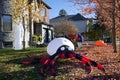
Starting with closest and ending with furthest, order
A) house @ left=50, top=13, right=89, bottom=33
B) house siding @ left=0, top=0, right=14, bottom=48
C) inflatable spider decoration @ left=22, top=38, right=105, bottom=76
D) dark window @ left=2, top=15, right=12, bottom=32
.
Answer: inflatable spider decoration @ left=22, top=38, right=105, bottom=76 < house siding @ left=0, top=0, right=14, bottom=48 < dark window @ left=2, top=15, right=12, bottom=32 < house @ left=50, top=13, right=89, bottom=33

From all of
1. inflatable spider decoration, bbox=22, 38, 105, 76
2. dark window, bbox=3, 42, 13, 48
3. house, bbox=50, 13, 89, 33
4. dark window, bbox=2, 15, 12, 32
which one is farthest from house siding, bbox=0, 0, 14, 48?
house, bbox=50, 13, 89, 33

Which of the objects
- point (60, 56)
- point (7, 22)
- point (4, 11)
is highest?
point (4, 11)

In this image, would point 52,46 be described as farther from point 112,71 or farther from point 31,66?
point 112,71

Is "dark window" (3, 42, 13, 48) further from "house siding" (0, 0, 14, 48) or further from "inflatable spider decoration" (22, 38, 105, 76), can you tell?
"inflatable spider decoration" (22, 38, 105, 76)

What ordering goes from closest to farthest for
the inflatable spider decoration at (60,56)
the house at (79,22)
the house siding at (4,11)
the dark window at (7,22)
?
the inflatable spider decoration at (60,56) → the house siding at (4,11) → the dark window at (7,22) → the house at (79,22)

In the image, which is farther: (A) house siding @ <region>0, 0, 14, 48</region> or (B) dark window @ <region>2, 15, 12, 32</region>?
(B) dark window @ <region>2, 15, 12, 32</region>

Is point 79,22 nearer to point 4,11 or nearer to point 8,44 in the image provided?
point 8,44

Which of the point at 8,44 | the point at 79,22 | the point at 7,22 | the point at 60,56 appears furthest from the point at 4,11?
the point at 79,22

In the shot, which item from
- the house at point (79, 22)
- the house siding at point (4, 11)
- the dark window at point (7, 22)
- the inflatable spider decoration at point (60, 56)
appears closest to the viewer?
the inflatable spider decoration at point (60, 56)

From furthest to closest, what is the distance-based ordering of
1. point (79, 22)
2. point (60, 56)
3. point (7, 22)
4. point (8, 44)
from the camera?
point (79, 22)
point (8, 44)
point (7, 22)
point (60, 56)

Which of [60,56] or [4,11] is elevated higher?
[4,11]

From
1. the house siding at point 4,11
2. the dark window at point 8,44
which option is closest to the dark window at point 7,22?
the house siding at point 4,11

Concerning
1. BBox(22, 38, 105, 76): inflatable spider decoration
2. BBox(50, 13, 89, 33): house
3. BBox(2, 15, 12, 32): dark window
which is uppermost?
BBox(50, 13, 89, 33): house

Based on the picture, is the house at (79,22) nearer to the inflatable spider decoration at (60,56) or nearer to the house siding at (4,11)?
the house siding at (4,11)
